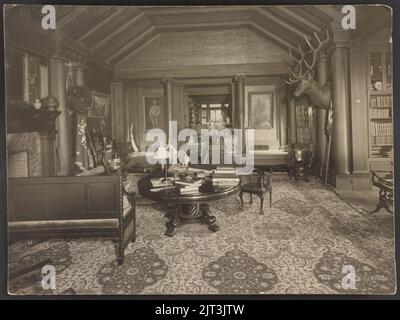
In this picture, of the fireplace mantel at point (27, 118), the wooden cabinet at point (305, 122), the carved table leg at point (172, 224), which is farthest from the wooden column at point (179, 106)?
the carved table leg at point (172, 224)

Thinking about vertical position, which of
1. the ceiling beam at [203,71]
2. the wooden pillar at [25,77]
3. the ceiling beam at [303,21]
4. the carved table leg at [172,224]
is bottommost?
the carved table leg at [172,224]

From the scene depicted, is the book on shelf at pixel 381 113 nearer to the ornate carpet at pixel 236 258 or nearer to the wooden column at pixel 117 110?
the ornate carpet at pixel 236 258

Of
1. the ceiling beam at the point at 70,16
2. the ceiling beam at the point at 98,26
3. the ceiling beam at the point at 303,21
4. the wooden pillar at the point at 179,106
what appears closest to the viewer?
the ceiling beam at the point at 70,16

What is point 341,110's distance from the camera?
588 centimetres

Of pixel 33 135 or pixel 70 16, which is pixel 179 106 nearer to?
pixel 70 16

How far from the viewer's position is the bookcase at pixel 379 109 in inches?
229

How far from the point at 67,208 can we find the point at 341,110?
528 centimetres

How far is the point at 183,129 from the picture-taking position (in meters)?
9.94

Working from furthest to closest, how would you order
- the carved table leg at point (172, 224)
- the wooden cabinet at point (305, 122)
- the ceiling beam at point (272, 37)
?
the ceiling beam at point (272, 37), the wooden cabinet at point (305, 122), the carved table leg at point (172, 224)

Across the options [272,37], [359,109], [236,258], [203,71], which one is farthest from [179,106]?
[236,258]

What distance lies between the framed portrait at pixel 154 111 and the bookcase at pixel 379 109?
20.2 feet
